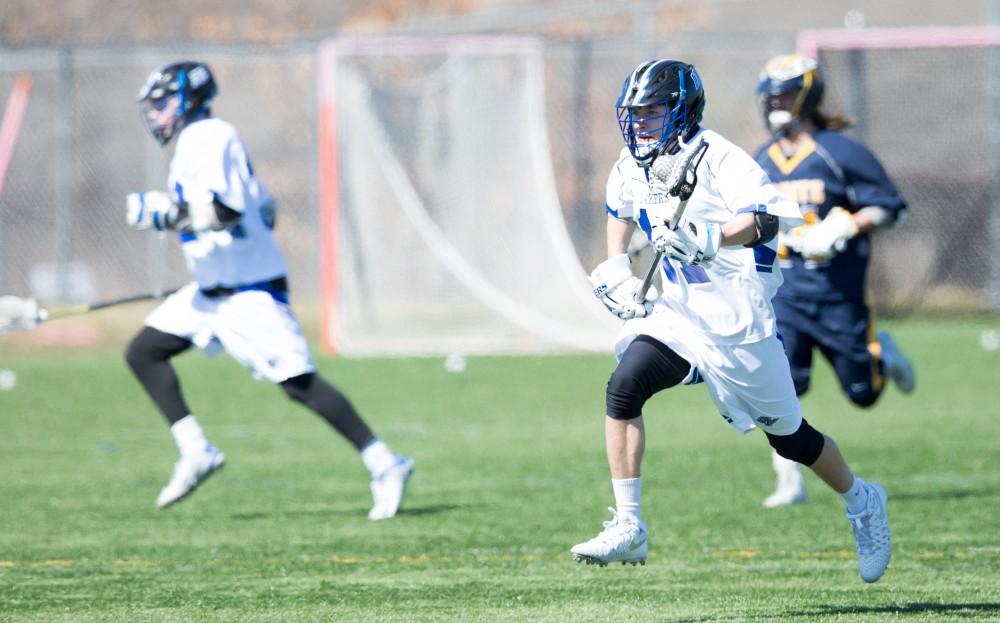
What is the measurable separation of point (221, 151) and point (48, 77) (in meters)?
13.3

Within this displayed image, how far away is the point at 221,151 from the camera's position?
297 inches

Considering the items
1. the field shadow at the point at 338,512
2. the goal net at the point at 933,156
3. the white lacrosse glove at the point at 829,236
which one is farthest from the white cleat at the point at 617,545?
the goal net at the point at 933,156

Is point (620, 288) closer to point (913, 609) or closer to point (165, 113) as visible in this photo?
point (913, 609)

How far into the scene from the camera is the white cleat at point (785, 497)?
25.3 feet

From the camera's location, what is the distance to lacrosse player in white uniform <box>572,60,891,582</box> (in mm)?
5246

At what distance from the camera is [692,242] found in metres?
4.94

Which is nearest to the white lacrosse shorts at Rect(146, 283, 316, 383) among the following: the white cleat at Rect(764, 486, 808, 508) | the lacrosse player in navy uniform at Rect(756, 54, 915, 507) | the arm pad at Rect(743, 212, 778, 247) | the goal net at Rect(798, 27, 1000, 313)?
the white cleat at Rect(764, 486, 808, 508)

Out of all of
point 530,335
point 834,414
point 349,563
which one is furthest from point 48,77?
point 349,563

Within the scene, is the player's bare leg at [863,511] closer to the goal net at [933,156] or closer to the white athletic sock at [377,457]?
the white athletic sock at [377,457]

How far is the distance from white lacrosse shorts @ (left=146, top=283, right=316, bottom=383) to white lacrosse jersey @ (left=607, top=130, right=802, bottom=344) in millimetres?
2502

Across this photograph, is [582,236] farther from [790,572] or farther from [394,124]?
[790,572]

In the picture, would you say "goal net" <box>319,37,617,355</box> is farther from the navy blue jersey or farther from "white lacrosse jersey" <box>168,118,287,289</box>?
"white lacrosse jersey" <box>168,118,287,289</box>

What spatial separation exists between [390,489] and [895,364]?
9.02 ft

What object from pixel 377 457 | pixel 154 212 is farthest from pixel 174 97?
pixel 377 457
